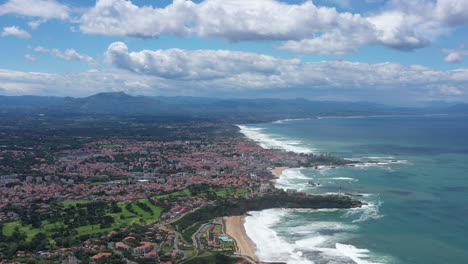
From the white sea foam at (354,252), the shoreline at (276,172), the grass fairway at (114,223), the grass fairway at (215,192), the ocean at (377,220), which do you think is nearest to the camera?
the white sea foam at (354,252)

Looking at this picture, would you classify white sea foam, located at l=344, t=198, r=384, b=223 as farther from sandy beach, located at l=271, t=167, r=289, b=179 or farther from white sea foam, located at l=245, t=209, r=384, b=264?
sandy beach, located at l=271, t=167, r=289, b=179

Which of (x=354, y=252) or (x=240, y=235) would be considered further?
(x=240, y=235)

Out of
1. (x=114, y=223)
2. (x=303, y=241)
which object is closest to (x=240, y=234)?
(x=303, y=241)

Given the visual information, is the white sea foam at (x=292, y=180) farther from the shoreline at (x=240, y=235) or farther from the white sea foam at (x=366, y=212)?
the shoreline at (x=240, y=235)

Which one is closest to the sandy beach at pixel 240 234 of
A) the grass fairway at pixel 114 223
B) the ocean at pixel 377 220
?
the ocean at pixel 377 220

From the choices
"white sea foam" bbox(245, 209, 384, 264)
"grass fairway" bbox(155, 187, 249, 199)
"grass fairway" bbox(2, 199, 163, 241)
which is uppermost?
"grass fairway" bbox(155, 187, 249, 199)

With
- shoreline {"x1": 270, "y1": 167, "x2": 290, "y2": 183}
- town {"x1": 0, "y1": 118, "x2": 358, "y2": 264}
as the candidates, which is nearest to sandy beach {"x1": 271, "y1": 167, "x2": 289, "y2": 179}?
shoreline {"x1": 270, "y1": 167, "x2": 290, "y2": 183}

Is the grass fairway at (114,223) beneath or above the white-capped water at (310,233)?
beneath

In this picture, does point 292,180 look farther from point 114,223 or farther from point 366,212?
point 114,223
